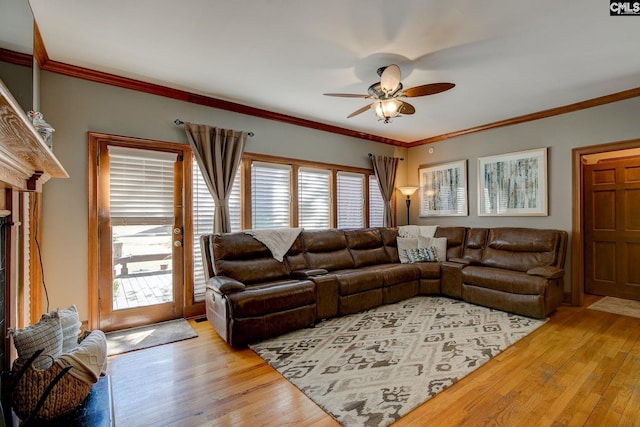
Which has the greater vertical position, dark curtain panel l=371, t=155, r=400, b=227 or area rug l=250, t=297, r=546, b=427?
dark curtain panel l=371, t=155, r=400, b=227

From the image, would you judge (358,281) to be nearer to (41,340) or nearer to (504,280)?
(504,280)

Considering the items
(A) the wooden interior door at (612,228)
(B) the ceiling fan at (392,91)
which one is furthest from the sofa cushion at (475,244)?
(B) the ceiling fan at (392,91)

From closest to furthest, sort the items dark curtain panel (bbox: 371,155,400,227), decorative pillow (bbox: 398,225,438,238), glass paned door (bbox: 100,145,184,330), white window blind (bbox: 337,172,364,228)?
1. glass paned door (bbox: 100,145,184,330)
2. decorative pillow (bbox: 398,225,438,238)
3. white window blind (bbox: 337,172,364,228)
4. dark curtain panel (bbox: 371,155,400,227)

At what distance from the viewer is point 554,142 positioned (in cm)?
432

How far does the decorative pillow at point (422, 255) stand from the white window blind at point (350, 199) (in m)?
1.13

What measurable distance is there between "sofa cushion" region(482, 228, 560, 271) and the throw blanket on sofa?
287 centimetres

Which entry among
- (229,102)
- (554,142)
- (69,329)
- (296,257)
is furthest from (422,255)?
(69,329)

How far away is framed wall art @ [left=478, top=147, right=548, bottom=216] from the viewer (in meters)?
4.43

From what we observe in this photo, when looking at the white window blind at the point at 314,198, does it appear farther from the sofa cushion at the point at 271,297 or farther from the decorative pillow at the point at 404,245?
the sofa cushion at the point at 271,297

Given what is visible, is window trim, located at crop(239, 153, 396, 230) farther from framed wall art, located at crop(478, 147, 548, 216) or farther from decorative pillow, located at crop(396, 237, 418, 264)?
framed wall art, located at crop(478, 147, 548, 216)

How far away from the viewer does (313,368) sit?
98.3 inches

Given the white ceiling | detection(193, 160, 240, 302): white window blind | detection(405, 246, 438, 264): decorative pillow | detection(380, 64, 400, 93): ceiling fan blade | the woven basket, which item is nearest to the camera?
the woven basket

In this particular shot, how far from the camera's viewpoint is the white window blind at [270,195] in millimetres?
4301

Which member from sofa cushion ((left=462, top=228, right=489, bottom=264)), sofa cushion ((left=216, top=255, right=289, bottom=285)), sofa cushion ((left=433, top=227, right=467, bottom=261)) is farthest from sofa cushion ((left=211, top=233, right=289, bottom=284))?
sofa cushion ((left=462, top=228, right=489, bottom=264))
